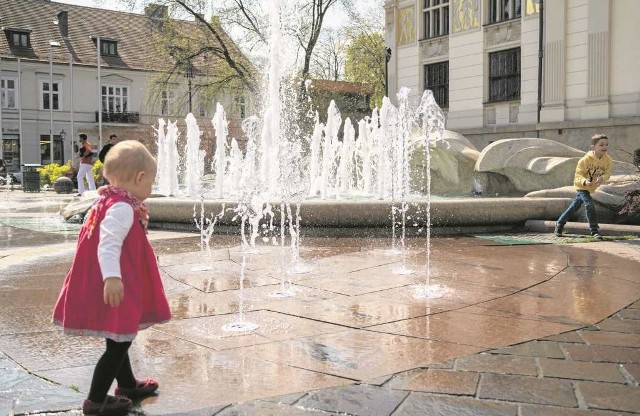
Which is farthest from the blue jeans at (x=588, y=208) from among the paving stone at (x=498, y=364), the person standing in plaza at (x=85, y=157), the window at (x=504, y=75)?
the window at (x=504, y=75)

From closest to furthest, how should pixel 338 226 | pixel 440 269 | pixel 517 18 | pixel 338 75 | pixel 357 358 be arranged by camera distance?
pixel 357 358 → pixel 440 269 → pixel 338 226 → pixel 517 18 → pixel 338 75

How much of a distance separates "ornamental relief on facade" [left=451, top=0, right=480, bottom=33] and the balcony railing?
28.9 metres

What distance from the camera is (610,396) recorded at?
2.89 m

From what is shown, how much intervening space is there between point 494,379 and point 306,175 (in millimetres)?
17318

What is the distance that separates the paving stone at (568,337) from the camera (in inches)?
150

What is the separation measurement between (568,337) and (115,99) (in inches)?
1897

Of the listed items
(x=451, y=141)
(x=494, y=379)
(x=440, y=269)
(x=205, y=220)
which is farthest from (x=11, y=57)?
(x=494, y=379)

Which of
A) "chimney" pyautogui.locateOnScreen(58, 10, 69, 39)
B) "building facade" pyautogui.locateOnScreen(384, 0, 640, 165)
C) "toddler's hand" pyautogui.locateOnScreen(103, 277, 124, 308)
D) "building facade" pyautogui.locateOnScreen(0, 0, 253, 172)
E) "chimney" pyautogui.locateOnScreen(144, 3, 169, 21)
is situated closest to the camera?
"toddler's hand" pyautogui.locateOnScreen(103, 277, 124, 308)

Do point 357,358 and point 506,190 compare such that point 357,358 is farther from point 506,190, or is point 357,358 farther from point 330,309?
point 506,190

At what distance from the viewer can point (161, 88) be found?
30.2 metres

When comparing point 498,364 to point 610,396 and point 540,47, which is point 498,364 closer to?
point 610,396

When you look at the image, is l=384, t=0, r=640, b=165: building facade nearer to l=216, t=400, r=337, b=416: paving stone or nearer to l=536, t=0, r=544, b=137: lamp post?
l=536, t=0, r=544, b=137: lamp post

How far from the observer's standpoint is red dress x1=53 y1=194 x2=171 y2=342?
2721 millimetres

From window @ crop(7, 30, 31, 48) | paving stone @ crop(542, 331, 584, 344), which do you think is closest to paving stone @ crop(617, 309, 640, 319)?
paving stone @ crop(542, 331, 584, 344)
